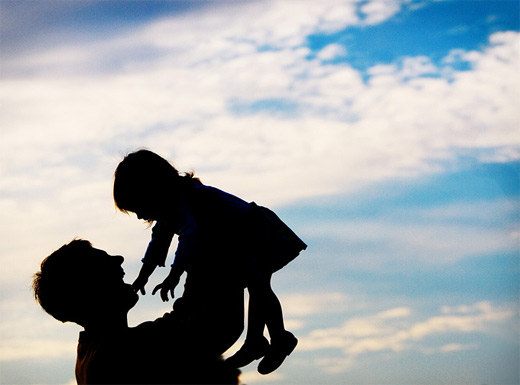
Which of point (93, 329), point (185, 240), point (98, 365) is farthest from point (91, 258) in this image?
point (185, 240)

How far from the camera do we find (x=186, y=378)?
8.73 ft

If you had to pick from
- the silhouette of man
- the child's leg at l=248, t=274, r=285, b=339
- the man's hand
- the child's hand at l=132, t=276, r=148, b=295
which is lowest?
the silhouette of man

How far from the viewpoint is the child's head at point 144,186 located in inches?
170

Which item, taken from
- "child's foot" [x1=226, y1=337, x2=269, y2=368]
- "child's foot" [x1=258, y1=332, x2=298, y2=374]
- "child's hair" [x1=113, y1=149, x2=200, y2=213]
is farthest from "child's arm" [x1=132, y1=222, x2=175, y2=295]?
"child's foot" [x1=258, y1=332, x2=298, y2=374]

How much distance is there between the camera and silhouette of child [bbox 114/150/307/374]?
4.15 m

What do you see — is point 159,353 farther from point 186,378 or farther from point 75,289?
point 75,289

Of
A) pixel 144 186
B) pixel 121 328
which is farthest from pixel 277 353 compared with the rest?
pixel 121 328

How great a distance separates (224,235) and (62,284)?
1487mm

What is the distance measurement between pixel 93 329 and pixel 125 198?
1535mm

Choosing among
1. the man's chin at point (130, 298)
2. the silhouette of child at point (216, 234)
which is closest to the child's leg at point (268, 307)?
the silhouette of child at point (216, 234)

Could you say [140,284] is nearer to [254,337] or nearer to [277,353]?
[254,337]

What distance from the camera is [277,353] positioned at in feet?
14.2

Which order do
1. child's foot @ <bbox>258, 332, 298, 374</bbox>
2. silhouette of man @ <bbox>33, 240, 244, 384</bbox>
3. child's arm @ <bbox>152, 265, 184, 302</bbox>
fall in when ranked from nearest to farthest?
silhouette of man @ <bbox>33, 240, 244, 384</bbox>
child's arm @ <bbox>152, 265, 184, 302</bbox>
child's foot @ <bbox>258, 332, 298, 374</bbox>

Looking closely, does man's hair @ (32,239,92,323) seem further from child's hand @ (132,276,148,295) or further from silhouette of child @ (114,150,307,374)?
child's hand @ (132,276,148,295)
